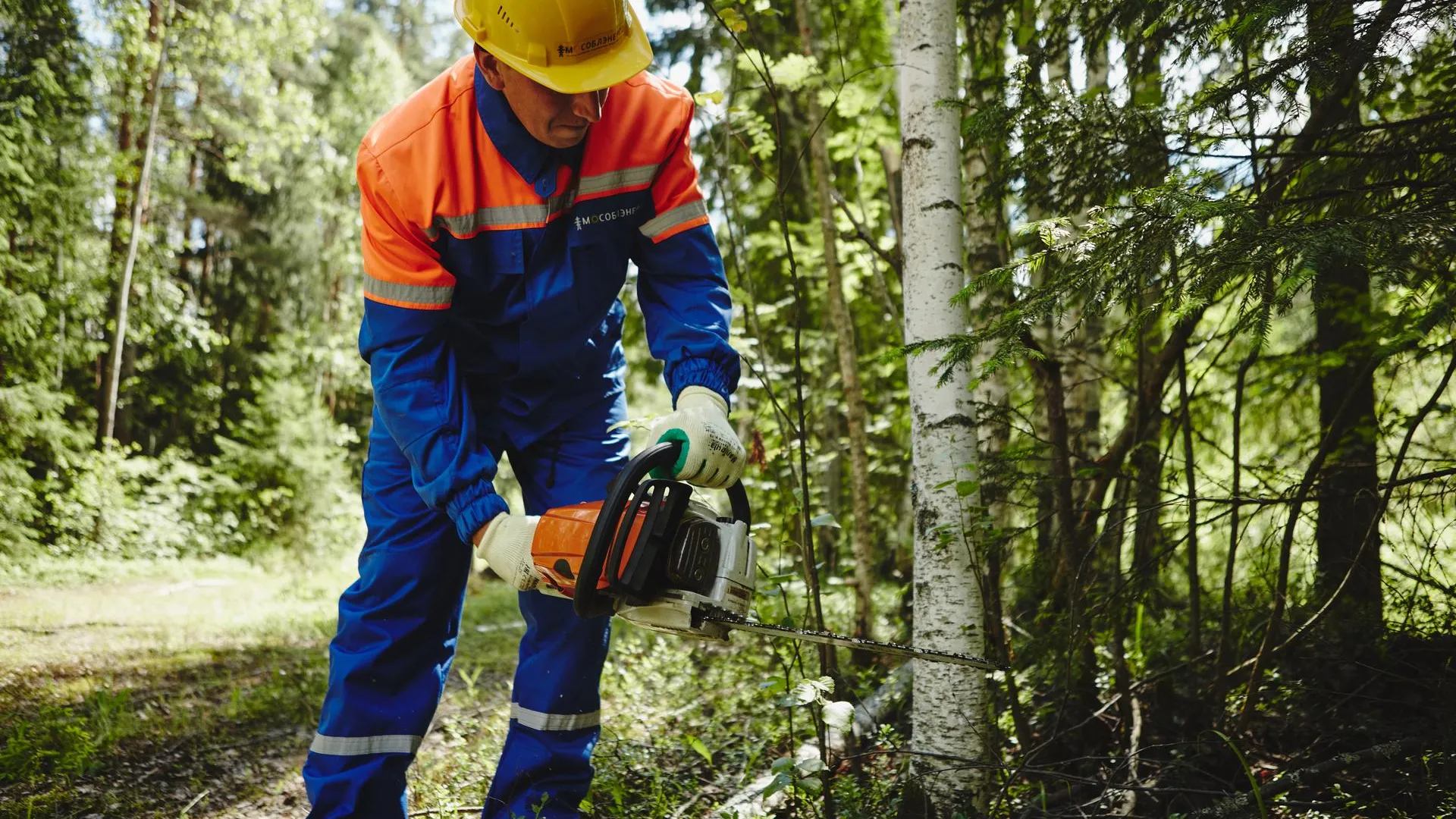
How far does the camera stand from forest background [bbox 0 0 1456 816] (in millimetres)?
2074

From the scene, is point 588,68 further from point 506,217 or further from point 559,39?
point 506,217

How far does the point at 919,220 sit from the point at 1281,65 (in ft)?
3.35

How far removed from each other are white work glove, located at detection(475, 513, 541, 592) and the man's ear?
3.98 feet

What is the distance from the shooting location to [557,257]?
8.10 ft

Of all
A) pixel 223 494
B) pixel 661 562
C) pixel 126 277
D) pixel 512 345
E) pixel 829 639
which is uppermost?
pixel 126 277

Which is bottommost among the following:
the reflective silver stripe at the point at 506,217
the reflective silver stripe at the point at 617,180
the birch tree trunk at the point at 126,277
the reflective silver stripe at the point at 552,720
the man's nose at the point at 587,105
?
the reflective silver stripe at the point at 552,720

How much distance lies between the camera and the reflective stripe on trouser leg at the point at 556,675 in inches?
97.2

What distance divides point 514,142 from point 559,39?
0.31 metres

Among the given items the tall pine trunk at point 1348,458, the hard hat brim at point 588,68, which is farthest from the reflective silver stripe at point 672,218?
the tall pine trunk at point 1348,458

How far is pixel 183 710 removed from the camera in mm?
4031

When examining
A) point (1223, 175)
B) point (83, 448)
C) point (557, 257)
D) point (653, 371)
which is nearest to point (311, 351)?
point (83, 448)

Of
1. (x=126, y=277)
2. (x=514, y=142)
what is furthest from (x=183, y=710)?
(x=126, y=277)

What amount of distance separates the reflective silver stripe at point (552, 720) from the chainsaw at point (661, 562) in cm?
56

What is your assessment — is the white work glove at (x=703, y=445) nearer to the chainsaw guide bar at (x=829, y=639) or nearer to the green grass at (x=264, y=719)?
the chainsaw guide bar at (x=829, y=639)
